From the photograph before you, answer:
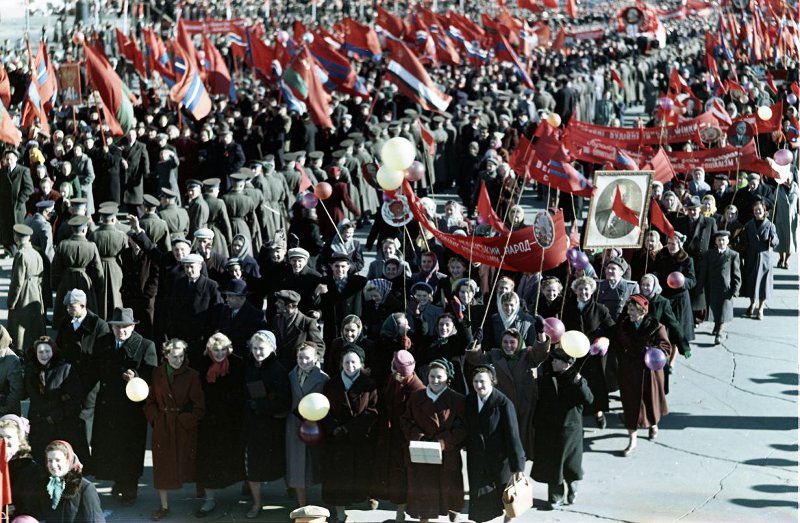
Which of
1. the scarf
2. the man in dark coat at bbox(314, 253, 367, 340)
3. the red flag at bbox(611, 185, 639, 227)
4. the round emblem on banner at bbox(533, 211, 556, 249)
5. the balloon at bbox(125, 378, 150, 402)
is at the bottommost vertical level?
the balloon at bbox(125, 378, 150, 402)

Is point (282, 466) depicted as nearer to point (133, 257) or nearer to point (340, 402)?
point (340, 402)

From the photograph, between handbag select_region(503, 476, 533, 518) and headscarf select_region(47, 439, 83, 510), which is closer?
headscarf select_region(47, 439, 83, 510)

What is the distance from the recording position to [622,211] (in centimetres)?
1098

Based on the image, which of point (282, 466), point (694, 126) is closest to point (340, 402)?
point (282, 466)

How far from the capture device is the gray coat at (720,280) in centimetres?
1320

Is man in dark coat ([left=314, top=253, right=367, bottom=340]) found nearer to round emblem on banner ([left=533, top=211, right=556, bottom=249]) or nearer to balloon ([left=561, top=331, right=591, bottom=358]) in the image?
round emblem on banner ([left=533, top=211, right=556, bottom=249])

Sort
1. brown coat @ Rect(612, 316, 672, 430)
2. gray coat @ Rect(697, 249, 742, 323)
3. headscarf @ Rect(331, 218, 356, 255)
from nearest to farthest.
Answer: brown coat @ Rect(612, 316, 672, 430), headscarf @ Rect(331, 218, 356, 255), gray coat @ Rect(697, 249, 742, 323)

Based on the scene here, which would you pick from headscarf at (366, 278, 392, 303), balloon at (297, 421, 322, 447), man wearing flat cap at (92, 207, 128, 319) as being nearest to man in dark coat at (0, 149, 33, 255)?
man wearing flat cap at (92, 207, 128, 319)

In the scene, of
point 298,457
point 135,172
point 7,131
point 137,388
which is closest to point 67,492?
point 137,388

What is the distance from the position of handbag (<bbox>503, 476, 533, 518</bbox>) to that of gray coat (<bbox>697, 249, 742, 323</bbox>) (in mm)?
5339

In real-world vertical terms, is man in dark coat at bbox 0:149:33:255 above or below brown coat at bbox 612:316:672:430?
above

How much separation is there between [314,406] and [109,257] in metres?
4.57

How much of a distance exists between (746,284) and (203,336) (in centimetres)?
623

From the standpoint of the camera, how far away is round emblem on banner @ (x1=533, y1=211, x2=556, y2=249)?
10.5 metres
